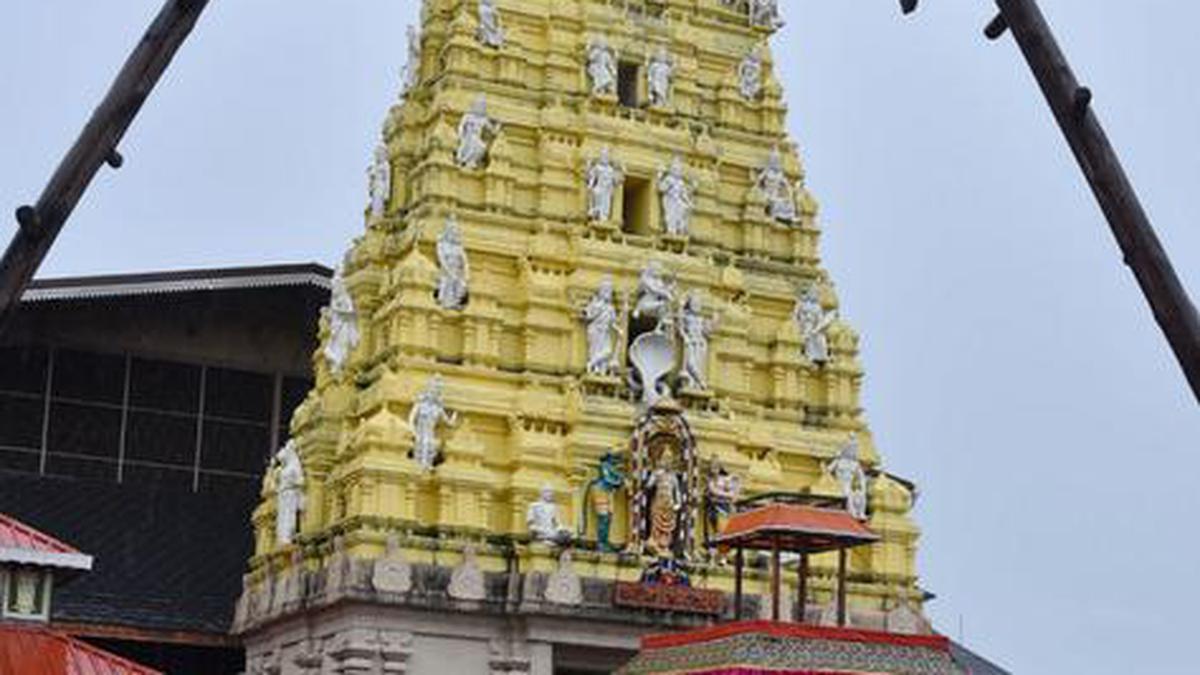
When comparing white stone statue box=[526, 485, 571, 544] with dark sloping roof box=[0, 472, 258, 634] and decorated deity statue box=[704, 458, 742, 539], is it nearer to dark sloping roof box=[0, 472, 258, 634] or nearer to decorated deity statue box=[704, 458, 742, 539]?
decorated deity statue box=[704, 458, 742, 539]

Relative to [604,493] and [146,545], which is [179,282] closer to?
[146,545]

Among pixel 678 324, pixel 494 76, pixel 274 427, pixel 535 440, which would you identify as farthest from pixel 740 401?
pixel 274 427

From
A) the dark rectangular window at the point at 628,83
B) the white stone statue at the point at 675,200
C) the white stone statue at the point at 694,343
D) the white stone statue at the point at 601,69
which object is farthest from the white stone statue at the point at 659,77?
the white stone statue at the point at 694,343

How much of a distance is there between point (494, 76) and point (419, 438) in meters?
7.46

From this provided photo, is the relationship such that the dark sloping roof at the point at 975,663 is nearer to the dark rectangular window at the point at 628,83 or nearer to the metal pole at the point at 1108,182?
the dark rectangular window at the point at 628,83

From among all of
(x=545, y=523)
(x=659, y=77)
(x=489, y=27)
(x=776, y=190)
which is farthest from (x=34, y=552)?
(x=776, y=190)

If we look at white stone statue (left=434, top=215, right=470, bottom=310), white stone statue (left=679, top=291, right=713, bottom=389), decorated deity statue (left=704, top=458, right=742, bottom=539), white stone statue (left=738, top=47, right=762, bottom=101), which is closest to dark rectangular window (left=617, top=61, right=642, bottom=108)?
white stone statue (left=738, top=47, right=762, bottom=101)

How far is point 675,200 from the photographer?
3525cm

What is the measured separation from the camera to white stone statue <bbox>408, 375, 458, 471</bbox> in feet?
105

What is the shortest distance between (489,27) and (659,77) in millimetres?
3287

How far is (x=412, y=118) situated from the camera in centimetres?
3659

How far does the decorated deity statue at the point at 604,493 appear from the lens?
32.2 metres

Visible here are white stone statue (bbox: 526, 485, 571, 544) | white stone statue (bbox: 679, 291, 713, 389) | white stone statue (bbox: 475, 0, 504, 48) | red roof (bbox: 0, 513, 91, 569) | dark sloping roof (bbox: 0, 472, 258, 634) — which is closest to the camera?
red roof (bbox: 0, 513, 91, 569)

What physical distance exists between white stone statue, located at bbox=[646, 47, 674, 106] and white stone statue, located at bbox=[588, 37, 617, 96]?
69cm
